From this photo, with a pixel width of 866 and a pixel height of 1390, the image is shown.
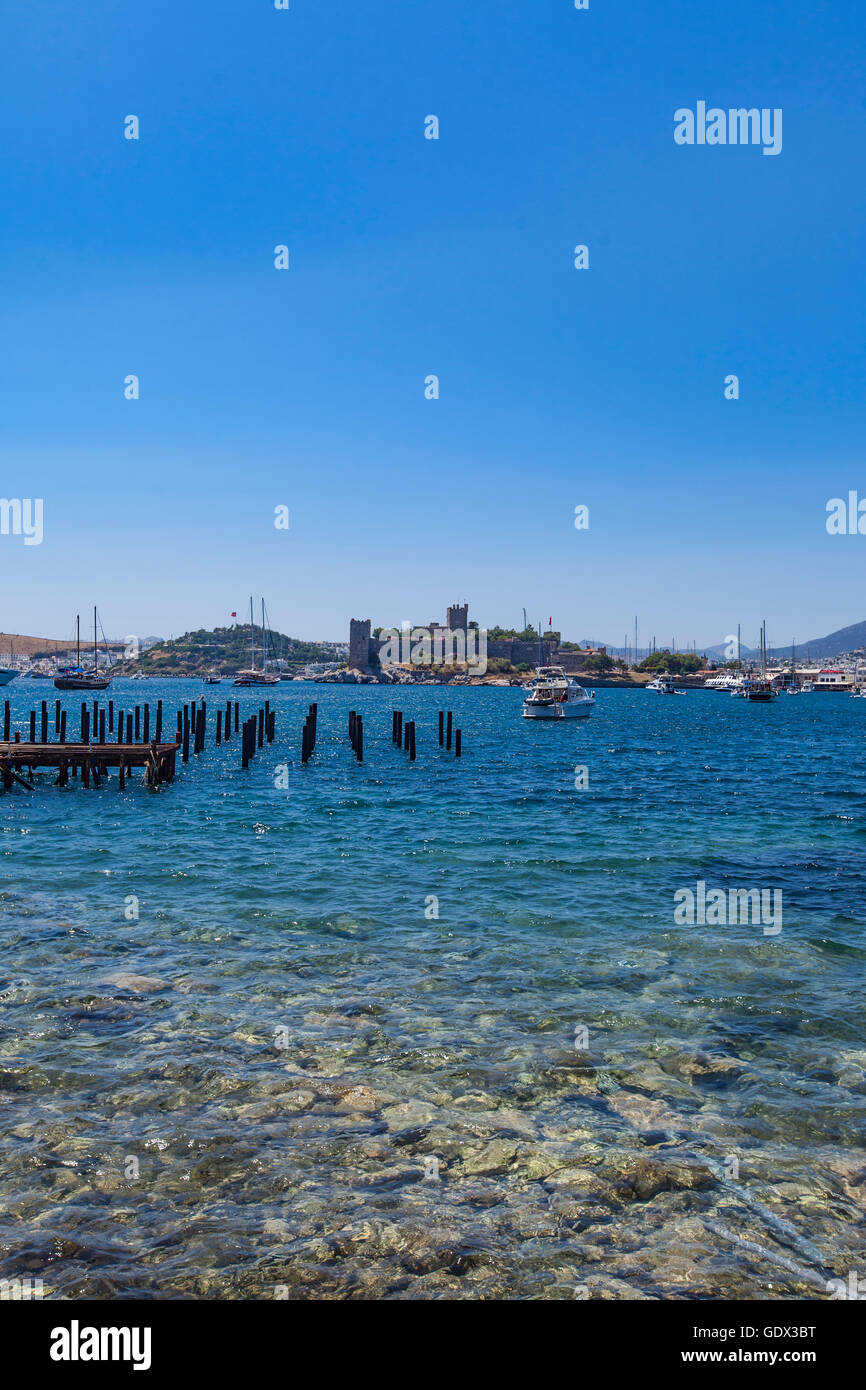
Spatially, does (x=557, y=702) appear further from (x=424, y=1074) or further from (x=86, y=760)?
(x=424, y=1074)

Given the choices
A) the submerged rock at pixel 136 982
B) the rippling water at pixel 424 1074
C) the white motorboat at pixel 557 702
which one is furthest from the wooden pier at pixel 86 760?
the white motorboat at pixel 557 702

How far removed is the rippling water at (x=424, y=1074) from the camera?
6.05m

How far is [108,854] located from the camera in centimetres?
2022

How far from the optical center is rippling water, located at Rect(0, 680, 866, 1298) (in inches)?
238

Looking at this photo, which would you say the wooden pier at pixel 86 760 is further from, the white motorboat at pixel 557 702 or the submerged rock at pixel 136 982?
the white motorboat at pixel 557 702

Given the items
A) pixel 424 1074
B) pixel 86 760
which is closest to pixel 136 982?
pixel 424 1074

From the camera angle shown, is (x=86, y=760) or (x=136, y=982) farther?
(x=86, y=760)

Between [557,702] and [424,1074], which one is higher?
[557,702]

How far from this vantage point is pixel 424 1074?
29.2 ft
